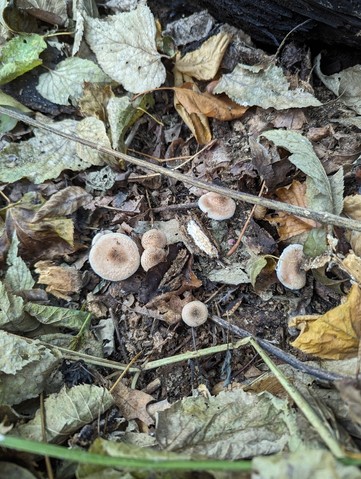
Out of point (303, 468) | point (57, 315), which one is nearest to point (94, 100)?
point (57, 315)

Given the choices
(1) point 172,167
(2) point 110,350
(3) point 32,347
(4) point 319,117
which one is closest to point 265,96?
(4) point 319,117

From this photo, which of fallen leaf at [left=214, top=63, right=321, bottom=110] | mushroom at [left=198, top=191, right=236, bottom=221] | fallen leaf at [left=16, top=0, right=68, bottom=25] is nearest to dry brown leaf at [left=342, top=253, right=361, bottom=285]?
mushroom at [left=198, top=191, right=236, bottom=221]

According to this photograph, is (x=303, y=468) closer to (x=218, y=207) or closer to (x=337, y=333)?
(x=337, y=333)

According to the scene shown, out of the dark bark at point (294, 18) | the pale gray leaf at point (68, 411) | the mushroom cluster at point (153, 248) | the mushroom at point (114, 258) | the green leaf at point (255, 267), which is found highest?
the dark bark at point (294, 18)

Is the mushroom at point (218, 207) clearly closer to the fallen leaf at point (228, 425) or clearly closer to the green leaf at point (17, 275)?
the fallen leaf at point (228, 425)

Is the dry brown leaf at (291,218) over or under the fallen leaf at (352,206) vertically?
under

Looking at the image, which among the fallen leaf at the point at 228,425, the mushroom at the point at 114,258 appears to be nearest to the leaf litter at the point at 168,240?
the fallen leaf at the point at 228,425

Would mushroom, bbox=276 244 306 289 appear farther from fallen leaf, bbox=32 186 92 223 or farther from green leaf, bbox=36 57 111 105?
green leaf, bbox=36 57 111 105
